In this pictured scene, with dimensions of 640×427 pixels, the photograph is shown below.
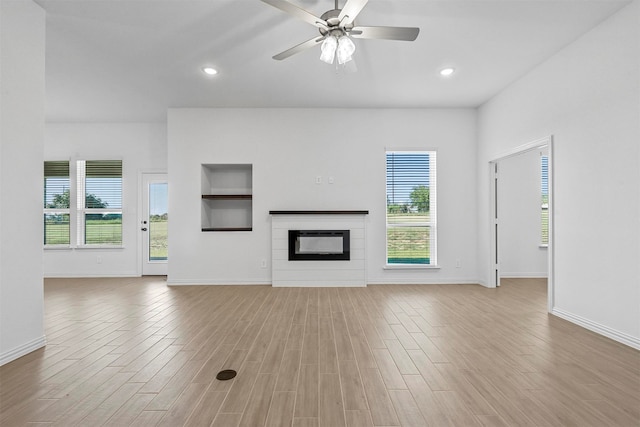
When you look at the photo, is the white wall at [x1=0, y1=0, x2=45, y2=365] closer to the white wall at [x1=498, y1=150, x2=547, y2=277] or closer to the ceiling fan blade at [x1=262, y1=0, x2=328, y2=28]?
the ceiling fan blade at [x1=262, y1=0, x2=328, y2=28]

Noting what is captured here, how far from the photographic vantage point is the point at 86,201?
18.5 ft

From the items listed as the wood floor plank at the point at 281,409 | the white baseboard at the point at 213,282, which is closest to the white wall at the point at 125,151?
the white baseboard at the point at 213,282

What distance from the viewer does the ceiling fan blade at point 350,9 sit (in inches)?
74.9

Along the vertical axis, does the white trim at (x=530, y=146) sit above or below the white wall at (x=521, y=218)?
above

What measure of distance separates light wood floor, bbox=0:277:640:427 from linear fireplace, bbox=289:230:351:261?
3.86 ft

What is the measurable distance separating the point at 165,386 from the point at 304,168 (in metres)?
3.60

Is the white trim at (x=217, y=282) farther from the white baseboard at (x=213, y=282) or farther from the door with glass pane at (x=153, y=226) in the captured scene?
the door with glass pane at (x=153, y=226)

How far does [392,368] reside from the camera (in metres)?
2.06

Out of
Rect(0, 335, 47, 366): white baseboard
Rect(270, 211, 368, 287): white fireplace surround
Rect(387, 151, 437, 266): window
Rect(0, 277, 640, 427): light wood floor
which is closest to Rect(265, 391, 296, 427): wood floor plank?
Rect(0, 277, 640, 427): light wood floor

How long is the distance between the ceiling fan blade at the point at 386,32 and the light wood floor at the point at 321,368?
95.4 inches

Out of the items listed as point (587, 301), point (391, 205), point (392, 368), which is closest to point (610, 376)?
Answer: point (587, 301)

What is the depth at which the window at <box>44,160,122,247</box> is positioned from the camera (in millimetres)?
5609

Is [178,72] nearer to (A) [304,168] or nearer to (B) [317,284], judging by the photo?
(A) [304,168]

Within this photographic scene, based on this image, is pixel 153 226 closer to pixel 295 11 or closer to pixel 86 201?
pixel 86 201
